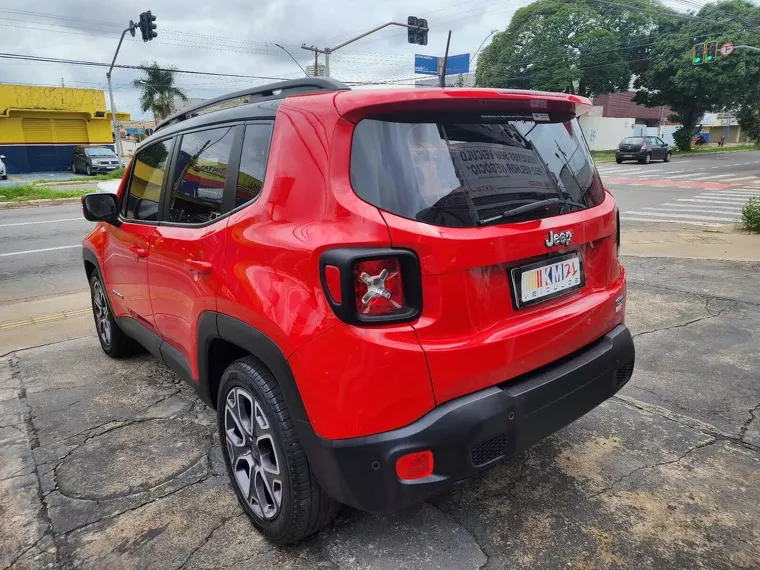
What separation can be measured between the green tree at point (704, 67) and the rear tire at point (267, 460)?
41699mm

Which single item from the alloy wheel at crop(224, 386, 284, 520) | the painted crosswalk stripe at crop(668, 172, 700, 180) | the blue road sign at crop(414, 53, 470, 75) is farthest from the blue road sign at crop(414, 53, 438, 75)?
the alloy wheel at crop(224, 386, 284, 520)

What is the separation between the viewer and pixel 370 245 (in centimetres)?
178

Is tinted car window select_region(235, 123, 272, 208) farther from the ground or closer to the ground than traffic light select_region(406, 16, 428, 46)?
closer to the ground

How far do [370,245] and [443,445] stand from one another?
2.28 feet

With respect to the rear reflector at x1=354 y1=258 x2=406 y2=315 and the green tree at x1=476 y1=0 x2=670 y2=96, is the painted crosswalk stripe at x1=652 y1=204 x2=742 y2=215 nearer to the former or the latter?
the rear reflector at x1=354 y1=258 x2=406 y2=315

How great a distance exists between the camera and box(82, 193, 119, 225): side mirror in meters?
3.52

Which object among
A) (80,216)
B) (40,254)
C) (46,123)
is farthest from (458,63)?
(40,254)

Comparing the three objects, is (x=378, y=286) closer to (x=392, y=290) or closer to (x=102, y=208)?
(x=392, y=290)

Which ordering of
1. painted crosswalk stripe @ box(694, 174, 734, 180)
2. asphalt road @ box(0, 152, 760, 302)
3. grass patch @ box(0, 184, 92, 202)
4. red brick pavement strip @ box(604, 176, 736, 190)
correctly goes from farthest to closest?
painted crosswalk stripe @ box(694, 174, 734, 180), red brick pavement strip @ box(604, 176, 736, 190), grass patch @ box(0, 184, 92, 202), asphalt road @ box(0, 152, 760, 302)

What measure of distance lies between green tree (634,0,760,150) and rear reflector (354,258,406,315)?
136 ft

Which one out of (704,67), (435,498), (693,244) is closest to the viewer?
(435,498)

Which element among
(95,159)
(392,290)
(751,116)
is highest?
(751,116)

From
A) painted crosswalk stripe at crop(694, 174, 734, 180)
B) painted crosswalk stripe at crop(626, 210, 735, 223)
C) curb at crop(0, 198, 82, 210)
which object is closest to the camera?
painted crosswalk stripe at crop(626, 210, 735, 223)

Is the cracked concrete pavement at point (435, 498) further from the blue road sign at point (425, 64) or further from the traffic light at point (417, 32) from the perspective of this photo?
the blue road sign at point (425, 64)
